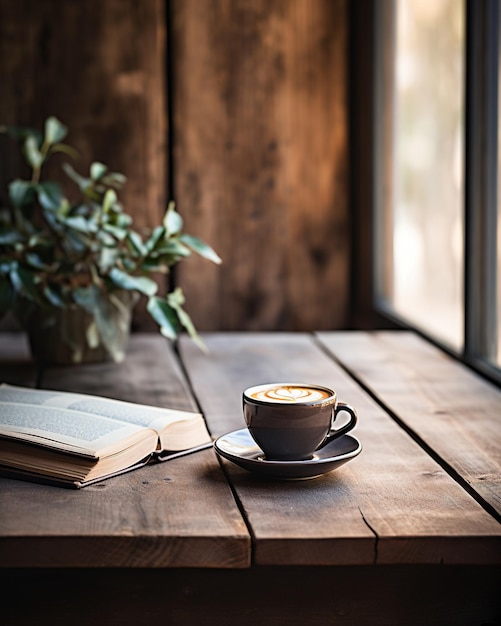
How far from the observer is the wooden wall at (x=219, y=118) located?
7.96 ft

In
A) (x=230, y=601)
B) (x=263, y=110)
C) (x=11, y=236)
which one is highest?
(x=263, y=110)

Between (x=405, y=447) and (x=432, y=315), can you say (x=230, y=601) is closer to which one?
(x=405, y=447)

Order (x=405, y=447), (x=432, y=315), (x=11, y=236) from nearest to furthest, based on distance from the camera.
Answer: (x=405, y=447) < (x=11, y=236) < (x=432, y=315)

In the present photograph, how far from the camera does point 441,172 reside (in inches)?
80.0

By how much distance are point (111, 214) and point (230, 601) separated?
91cm

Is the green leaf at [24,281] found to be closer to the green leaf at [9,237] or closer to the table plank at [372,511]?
the green leaf at [9,237]

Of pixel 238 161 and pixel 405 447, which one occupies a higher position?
pixel 238 161

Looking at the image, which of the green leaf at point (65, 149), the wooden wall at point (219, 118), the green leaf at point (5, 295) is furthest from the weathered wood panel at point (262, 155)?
the green leaf at point (5, 295)

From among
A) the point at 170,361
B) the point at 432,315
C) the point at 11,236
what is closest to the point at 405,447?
the point at 170,361

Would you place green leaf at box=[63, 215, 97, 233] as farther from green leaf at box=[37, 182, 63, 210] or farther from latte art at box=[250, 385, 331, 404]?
latte art at box=[250, 385, 331, 404]

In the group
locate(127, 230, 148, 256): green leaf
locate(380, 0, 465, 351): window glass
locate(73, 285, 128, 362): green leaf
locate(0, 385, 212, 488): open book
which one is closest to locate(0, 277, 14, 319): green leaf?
locate(73, 285, 128, 362): green leaf

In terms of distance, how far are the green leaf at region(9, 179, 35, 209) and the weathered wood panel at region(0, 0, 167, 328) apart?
2.40 feet

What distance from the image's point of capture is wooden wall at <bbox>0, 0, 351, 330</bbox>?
2426mm

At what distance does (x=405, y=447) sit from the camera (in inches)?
47.3
